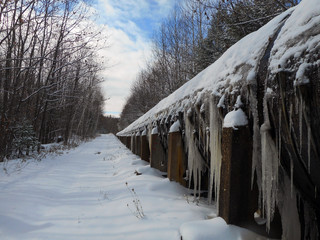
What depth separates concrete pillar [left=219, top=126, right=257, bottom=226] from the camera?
59.9 inches

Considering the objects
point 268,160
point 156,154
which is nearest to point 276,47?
point 268,160

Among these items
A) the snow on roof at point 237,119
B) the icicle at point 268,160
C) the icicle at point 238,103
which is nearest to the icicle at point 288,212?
the icicle at point 268,160

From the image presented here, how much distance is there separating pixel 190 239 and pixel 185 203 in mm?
1267

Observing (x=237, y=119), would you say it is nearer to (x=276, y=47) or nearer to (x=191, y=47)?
(x=276, y=47)

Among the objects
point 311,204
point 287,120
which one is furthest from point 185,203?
point 287,120

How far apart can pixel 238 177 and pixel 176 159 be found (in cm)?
172

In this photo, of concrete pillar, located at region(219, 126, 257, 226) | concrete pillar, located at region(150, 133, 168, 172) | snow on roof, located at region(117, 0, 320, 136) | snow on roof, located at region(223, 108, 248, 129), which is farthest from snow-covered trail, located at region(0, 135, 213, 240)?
snow on roof, located at region(117, 0, 320, 136)

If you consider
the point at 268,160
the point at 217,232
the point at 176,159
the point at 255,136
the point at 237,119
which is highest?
the point at 237,119

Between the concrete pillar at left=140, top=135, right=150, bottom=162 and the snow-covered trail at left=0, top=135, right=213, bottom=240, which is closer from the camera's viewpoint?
the snow-covered trail at left=0, top=135, right=213, bottom=240

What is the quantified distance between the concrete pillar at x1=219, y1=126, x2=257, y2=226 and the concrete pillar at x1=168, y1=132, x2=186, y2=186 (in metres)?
1.54

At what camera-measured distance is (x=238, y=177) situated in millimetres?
1530

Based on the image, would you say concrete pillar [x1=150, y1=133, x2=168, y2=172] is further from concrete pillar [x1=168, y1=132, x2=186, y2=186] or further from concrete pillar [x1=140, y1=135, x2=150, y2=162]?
concrete pillar [x1=140, y1=135, x2=150, y2=162]

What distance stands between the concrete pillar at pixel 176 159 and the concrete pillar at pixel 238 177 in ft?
5.06

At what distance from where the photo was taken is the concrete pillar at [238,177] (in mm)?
1522
